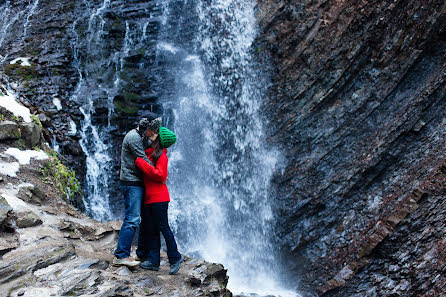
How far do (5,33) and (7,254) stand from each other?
34.0ft

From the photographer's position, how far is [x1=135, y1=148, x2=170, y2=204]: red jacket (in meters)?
4.53

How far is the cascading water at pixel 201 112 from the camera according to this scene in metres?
10.2

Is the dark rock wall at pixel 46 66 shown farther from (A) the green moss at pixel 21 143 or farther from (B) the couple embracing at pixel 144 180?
(B) the couple embracing at pixel 144 180

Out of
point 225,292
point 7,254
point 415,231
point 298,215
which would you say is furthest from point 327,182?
point 7,254

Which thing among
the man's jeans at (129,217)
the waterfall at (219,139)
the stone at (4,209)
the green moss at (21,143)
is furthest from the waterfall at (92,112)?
the man's jeans at (129,217)

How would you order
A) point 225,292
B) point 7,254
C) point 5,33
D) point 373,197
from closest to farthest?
point 7,254 → point 225,292 → point 373,197 → point 5,33

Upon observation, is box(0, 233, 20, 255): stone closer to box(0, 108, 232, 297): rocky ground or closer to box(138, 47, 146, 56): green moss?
box(0, 108, 232, 297): rocky ground

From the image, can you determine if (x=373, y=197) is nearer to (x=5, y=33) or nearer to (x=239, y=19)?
(x=239, y=19)

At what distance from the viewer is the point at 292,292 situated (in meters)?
9.48

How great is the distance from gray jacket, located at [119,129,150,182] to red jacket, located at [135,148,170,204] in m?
0.10

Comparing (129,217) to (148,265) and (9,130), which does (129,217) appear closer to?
(148,265)

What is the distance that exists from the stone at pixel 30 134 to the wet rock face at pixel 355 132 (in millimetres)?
6234

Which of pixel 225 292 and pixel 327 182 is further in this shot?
pixel 327 182

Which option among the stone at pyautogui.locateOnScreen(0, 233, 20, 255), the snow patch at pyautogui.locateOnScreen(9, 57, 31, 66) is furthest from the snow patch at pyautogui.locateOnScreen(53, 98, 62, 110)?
the stone at pyautogui.locateOnScreen(0, 233, 20, 255)
